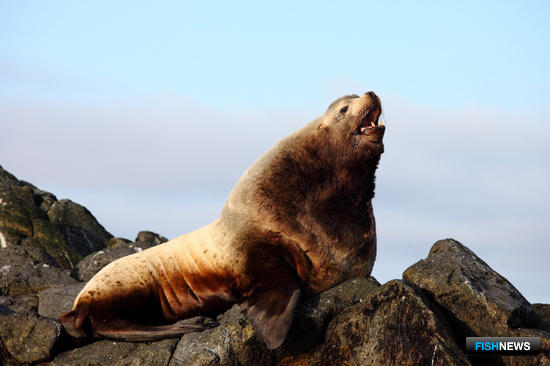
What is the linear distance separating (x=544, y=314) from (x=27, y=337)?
266 inches

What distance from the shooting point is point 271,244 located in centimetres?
730

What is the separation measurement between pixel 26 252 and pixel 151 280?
5.30 m

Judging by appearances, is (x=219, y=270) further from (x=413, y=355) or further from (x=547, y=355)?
(x=547, y=355)

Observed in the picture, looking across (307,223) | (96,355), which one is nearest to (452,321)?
(307,223)

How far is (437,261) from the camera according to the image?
306 inches

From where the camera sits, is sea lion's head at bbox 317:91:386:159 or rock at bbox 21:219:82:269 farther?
rock at bbox 21:219:82:269

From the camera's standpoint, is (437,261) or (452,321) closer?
(452,321)

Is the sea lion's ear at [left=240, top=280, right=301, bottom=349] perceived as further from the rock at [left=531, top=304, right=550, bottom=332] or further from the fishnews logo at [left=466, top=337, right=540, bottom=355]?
the rock at [left=531, top=304, right=550, bottom=332]

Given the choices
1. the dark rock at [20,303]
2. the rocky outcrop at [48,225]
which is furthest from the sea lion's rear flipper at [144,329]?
the rocky outcrop at [48,225]

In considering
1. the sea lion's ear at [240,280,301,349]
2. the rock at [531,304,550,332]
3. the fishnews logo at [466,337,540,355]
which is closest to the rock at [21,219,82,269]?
the sea lion's ear at [240,280,301,349]

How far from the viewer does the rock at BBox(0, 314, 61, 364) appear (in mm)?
7691

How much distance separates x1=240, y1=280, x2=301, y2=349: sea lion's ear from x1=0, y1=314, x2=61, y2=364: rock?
254 cm

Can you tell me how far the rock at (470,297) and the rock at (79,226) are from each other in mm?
12784

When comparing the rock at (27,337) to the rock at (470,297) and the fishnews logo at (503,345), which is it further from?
the fishnews logo at (503,345)
